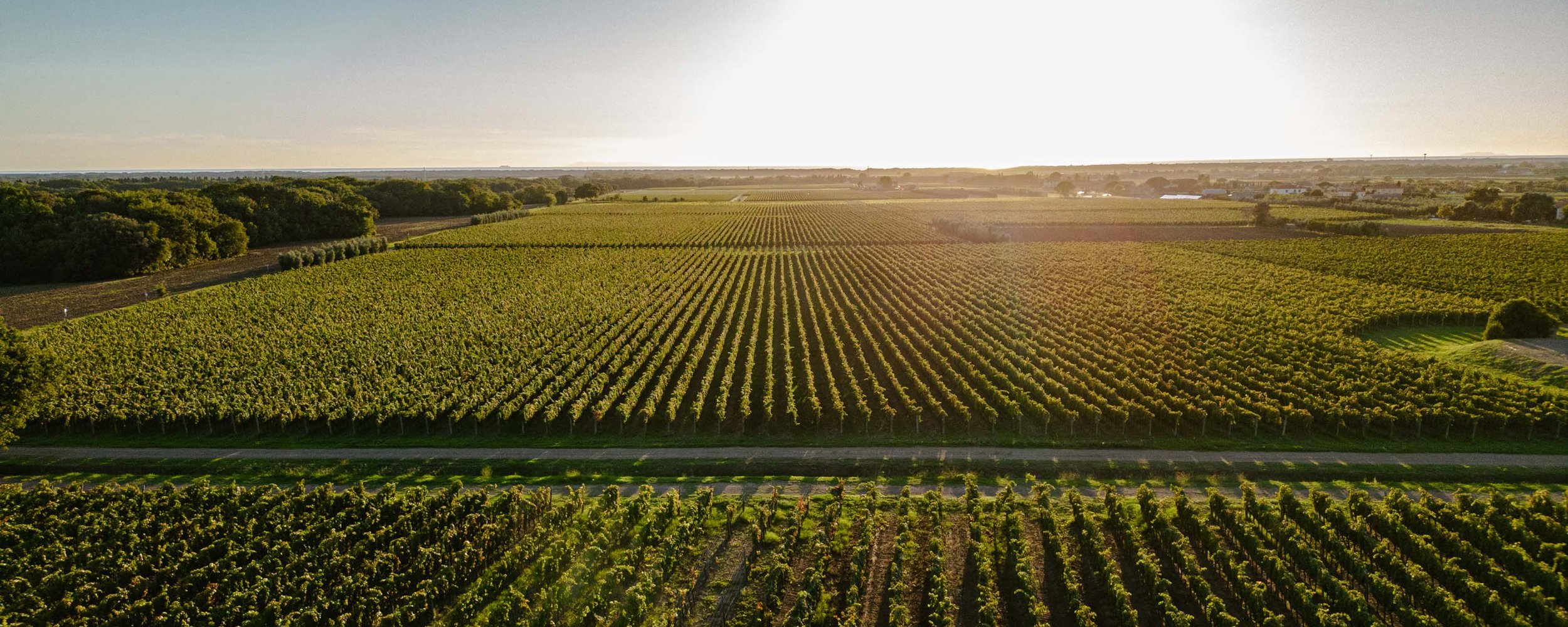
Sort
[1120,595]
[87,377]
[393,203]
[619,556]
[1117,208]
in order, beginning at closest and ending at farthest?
[1120,595] < [619,556] < [87,377] < [393,203] < [1117,208]

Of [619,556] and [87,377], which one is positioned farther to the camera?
[87,377]

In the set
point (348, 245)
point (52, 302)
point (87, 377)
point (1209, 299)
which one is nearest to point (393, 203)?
point (348, 245)

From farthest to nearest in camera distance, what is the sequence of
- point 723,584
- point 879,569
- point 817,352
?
point 817,352 → point 879,569 → point 723,584

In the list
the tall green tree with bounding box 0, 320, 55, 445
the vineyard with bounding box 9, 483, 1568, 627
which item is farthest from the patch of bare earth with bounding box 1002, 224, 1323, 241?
the tall green tree with bounding box 0, 320, 55, 445

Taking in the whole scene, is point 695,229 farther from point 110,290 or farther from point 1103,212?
point 1103,212

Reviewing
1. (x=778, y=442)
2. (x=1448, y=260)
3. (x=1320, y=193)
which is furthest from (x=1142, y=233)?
(x=778, y=442)

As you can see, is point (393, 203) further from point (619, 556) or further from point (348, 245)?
point (619, 556)
